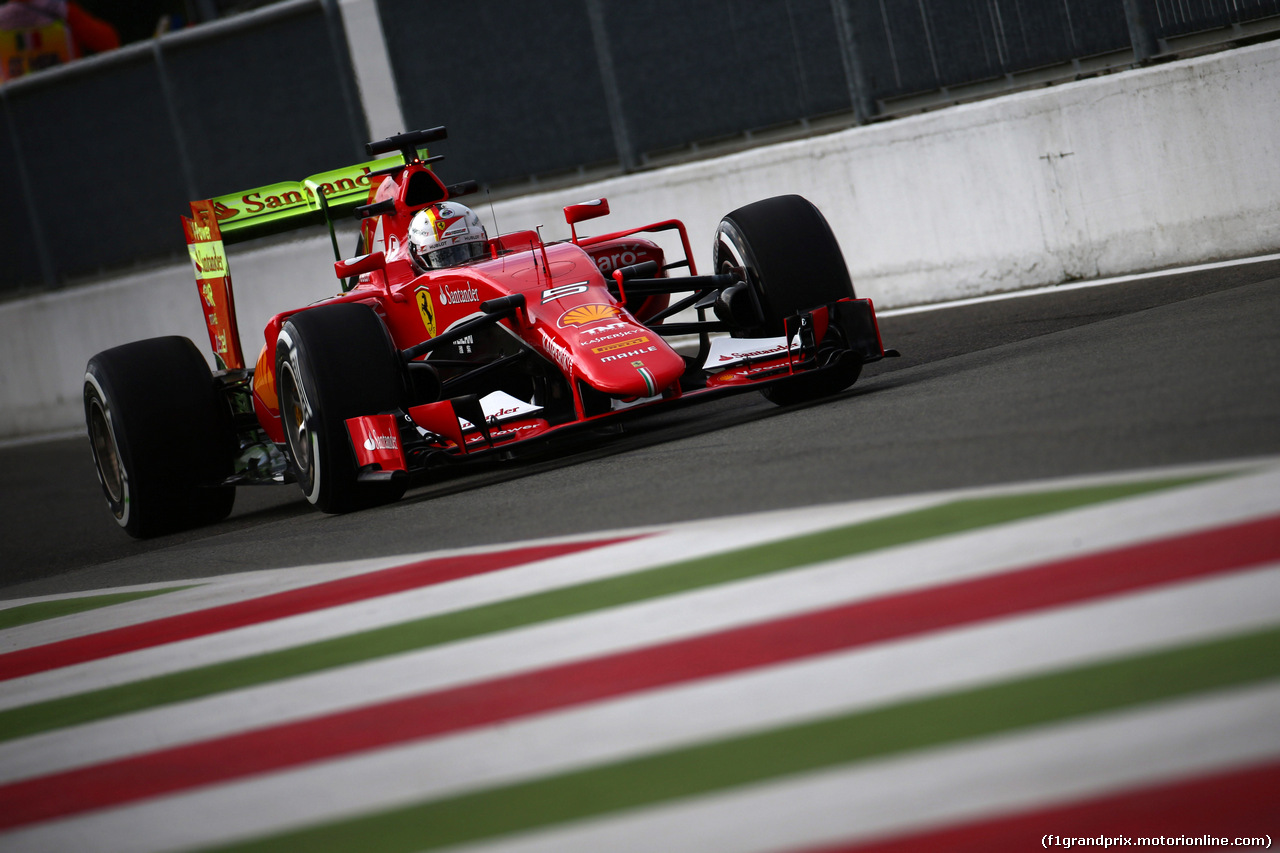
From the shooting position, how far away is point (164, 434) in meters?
8.37

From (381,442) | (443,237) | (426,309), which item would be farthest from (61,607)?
(443,237)

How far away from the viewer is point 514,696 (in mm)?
3541

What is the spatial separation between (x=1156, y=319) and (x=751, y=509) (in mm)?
3115

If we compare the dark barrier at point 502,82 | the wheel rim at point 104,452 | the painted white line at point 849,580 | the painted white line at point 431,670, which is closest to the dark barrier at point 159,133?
the dark barrier at point 502,82

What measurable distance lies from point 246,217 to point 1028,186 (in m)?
4.89

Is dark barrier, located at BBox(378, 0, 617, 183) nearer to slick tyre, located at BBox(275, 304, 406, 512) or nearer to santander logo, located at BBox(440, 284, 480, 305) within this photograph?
santander logo, located at BBox(440, 284, 480, 305)

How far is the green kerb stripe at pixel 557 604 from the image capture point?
4160 mm

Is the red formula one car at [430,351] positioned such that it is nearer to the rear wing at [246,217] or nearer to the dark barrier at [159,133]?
the rear wing at [246,217]

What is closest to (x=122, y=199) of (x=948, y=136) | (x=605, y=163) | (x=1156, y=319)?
(x=605, y=163)

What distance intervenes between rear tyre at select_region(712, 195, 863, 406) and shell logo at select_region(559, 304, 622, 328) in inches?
31.1

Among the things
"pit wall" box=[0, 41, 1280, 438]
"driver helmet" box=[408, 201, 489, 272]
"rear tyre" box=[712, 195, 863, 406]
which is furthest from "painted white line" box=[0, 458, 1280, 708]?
"pit wall" box=[0, 41, 1280, 438]

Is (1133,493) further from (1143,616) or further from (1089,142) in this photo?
(1089,142)

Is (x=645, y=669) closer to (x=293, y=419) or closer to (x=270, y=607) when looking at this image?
(x=270, y=607)

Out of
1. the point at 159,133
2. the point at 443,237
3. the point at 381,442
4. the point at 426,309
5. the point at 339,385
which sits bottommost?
the point at 381,442
